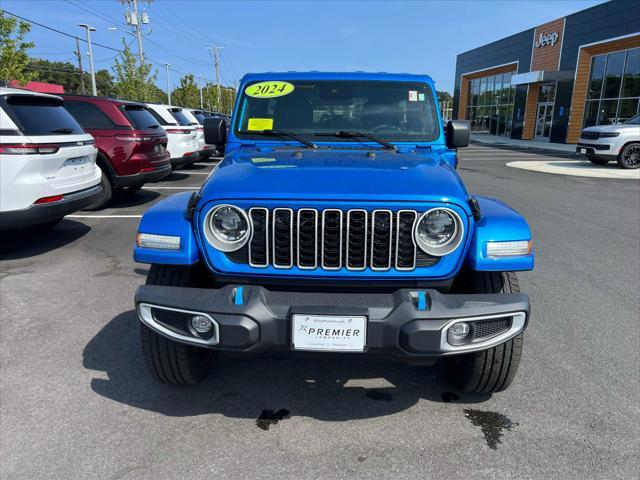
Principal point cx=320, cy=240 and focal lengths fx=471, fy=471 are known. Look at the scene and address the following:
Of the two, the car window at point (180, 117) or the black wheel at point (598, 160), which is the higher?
the car window at point (180, 117)

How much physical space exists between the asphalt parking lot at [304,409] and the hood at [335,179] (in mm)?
906

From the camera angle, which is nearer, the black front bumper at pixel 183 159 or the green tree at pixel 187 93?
the black front bumper at pixel 183 159

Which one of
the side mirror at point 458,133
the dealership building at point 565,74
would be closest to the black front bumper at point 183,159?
the side mirror at point 458,133

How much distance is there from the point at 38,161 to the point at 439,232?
4.68m

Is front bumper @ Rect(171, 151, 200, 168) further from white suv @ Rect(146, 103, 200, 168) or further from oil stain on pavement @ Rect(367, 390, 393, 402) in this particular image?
oil stain on pavement @ Rect(367, 390, 393, 402)

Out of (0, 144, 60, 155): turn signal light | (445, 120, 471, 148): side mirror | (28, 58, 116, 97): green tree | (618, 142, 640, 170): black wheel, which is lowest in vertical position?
(618, 142, 640, 170): black wheel

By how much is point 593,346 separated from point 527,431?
1336 mm

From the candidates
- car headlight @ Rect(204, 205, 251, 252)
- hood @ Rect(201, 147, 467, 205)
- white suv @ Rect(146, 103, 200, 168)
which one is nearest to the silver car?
white suv @ Rect(146, 103, 200, 168)

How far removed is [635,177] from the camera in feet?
44.3

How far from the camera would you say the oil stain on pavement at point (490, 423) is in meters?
2.52

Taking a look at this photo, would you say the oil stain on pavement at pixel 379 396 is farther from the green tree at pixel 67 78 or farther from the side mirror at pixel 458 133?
the green tree at pixel 67 78

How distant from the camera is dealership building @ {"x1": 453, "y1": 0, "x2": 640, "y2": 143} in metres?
23.2

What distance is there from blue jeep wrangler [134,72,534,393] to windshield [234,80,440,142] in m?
0.90

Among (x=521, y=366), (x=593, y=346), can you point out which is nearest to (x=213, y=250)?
(x=521, y=366)
